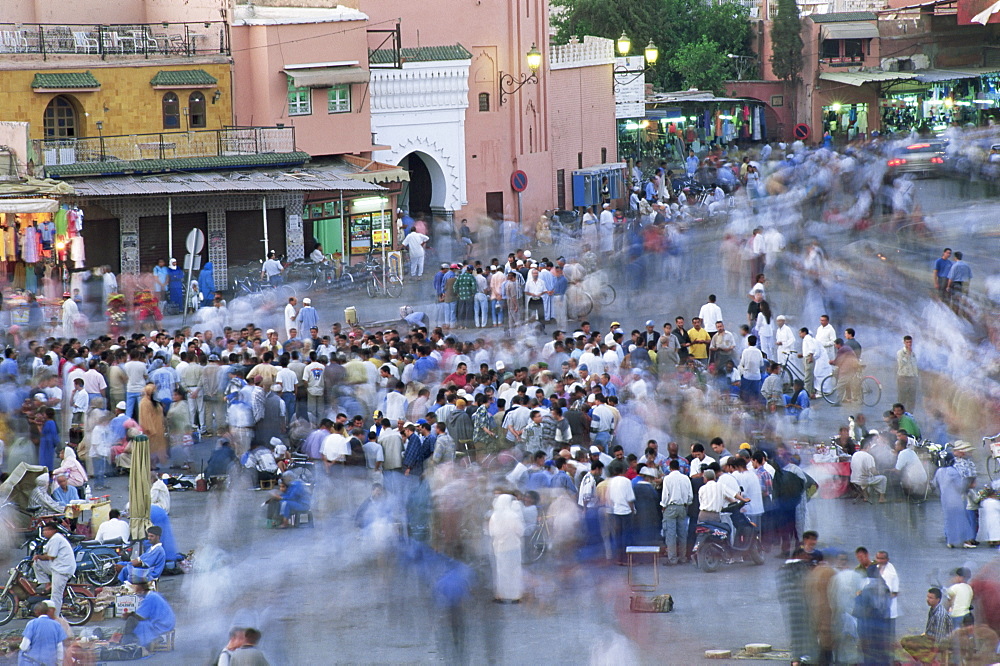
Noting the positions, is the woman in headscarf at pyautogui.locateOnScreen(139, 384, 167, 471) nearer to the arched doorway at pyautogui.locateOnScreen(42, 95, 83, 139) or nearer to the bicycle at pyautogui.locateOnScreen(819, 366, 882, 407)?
the bicycle at pyautogui.locateOnScreen(819, 366, 882, 407)

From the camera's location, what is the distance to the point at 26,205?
95.8 feet

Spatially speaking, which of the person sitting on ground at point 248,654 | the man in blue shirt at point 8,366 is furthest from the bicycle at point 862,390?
the person sitting on ground at point 248,654

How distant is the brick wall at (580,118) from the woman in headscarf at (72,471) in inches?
1109

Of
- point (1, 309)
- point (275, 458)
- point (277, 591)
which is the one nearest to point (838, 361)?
point (275, 458)

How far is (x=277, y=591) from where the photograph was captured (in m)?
16.3

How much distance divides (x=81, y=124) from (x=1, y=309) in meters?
8.21

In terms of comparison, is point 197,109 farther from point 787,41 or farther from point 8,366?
point 787,41

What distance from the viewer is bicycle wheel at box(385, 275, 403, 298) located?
104 feet

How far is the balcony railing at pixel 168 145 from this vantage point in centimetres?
3262

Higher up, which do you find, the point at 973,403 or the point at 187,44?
the point at 187,44

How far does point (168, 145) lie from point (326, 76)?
4.49m

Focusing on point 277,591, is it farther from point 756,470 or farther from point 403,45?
point 403,45

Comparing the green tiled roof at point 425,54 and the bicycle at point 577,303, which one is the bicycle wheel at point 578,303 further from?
the green tiled roof at point 425,54

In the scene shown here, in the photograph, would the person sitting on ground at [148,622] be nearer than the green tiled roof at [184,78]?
Yes
